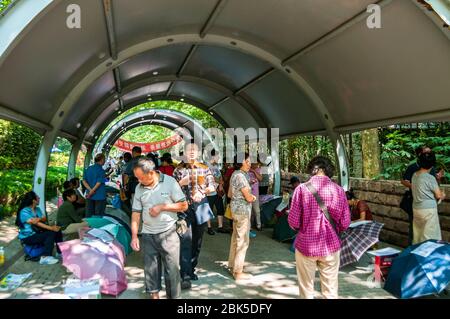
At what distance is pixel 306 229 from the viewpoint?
3818 mm

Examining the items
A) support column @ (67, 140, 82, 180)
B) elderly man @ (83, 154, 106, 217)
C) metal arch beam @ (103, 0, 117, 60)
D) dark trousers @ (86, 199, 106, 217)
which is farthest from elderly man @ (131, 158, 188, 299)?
support column @ (67, 140, 82, 180)

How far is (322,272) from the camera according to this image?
388 centimetres

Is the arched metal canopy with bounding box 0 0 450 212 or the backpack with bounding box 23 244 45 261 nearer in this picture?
the arched metal canopy with bounding box 0 0 450 212

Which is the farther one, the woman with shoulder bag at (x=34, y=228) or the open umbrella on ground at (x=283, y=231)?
the open umbrella on ground at (x=283, y=231)

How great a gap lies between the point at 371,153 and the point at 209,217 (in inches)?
239

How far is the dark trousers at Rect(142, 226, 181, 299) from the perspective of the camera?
416 centimetres

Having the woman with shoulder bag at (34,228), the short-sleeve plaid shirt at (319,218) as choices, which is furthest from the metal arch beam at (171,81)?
the short-sleeve plaid shirt at (319,218)

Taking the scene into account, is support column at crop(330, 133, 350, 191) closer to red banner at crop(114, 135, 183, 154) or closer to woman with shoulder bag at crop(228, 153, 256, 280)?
woman with shoulder bag at crop(228, 153, 256, 280)

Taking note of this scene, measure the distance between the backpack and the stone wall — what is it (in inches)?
246

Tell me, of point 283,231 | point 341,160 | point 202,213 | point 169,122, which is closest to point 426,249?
point 202,213

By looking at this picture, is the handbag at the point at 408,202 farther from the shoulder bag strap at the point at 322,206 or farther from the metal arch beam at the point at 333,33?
the shoulder bag strap at the point at 322,206

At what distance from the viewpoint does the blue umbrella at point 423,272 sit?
14.3 ft

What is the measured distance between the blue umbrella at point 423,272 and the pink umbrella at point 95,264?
331cm
